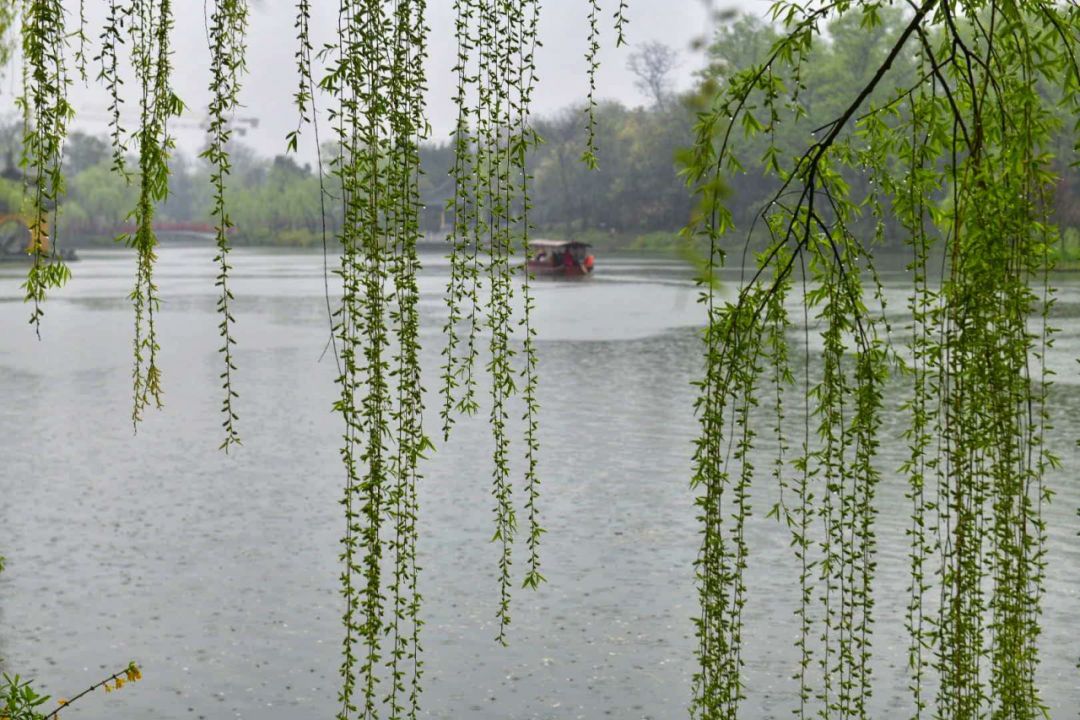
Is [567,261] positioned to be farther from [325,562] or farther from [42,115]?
[42,115]

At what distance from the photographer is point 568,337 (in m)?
21.8

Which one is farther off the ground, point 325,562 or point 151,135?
point 151,135

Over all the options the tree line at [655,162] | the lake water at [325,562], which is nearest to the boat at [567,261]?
the tree line at [655,162]

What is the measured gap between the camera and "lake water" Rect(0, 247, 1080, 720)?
6.25m

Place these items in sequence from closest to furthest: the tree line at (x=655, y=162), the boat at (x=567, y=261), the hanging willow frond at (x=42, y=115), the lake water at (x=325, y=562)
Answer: the hanging willow frond at (x=42, y=115) → the lake water at (x=325, y=562) → the boat at (x=567, y=261) → the tree line at (x=655, y=162)

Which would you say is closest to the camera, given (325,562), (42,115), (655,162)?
(42,115)

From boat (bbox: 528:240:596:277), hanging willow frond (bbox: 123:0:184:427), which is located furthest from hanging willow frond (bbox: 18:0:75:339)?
boat (bbox: 528:240:596:277)

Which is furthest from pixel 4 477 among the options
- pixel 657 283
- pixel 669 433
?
pixel 657 283

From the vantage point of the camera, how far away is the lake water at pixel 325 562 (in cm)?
625

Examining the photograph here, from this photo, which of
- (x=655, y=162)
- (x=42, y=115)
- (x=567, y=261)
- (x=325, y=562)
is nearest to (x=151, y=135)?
(x=42, y=115)

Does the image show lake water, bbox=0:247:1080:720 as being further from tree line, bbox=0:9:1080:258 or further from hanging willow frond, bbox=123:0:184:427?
Answer: tree line, bbox=0:9:1080:258

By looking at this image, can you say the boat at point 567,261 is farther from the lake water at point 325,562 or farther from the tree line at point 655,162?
the lake water at point 325,562

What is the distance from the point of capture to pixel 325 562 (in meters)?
8.32

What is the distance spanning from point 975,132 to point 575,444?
919 cm
